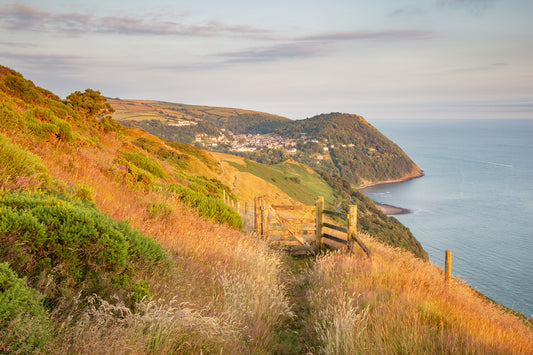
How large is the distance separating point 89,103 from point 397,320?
95.8 ft

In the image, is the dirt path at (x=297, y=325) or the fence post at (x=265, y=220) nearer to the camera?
the dirt path at (x=297, y=325)

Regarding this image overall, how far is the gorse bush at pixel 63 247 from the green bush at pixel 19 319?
318 millimetres

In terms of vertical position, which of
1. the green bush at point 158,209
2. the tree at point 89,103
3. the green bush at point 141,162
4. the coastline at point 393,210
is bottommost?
the coastline at point 393,210

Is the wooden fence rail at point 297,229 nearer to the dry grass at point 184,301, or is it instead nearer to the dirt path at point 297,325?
the dry grass at point 184,301

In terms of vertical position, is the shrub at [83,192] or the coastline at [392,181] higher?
the shrub at [83,192]

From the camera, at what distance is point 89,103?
27.1 m

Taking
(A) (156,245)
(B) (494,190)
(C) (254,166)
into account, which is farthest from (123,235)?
(B) (494,190)

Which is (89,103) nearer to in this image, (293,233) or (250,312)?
(293,233)

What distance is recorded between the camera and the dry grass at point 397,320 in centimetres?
368

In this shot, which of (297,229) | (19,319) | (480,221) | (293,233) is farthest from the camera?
(480,221)

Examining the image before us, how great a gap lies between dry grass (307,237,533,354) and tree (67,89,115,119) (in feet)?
82.5

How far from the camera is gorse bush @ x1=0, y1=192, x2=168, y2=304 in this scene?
3061 millimetres

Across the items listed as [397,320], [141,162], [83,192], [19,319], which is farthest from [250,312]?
[141,162]

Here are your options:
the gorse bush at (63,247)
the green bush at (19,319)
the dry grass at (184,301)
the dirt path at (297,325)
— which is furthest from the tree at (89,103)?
the green bush at (19,319)
